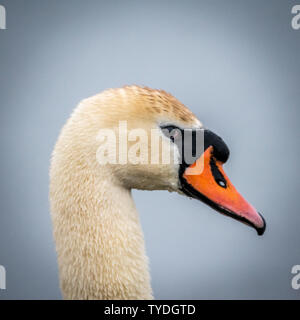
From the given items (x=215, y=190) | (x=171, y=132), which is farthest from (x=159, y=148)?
(x=215, y=190)

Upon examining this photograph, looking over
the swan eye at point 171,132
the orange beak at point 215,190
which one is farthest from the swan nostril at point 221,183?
the swan eye at point 171,132

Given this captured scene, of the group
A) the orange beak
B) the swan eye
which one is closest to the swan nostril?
the orange beak

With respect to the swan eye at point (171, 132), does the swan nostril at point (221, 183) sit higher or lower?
lower

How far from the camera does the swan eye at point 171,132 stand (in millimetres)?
783

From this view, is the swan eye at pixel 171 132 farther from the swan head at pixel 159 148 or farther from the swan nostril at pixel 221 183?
the swan nostril at pixel 221 183

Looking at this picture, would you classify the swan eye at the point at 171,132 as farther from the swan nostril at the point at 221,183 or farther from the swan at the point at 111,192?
the swan nostril at the point at 221,183

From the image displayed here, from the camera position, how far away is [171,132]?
79 centimetres

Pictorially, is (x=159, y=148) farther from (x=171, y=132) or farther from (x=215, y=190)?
(x=215, y=190)

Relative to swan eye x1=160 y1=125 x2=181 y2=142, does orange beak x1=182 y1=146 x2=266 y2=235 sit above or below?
below

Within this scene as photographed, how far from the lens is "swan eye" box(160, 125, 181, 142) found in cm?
78

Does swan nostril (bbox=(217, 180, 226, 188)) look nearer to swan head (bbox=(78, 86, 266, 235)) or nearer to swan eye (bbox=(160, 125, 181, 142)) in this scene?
swan head (bbox=(78, 86, 266, 235))

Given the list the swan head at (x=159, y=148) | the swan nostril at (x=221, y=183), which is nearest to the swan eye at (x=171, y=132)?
the swan head at (x=159, y=148)
